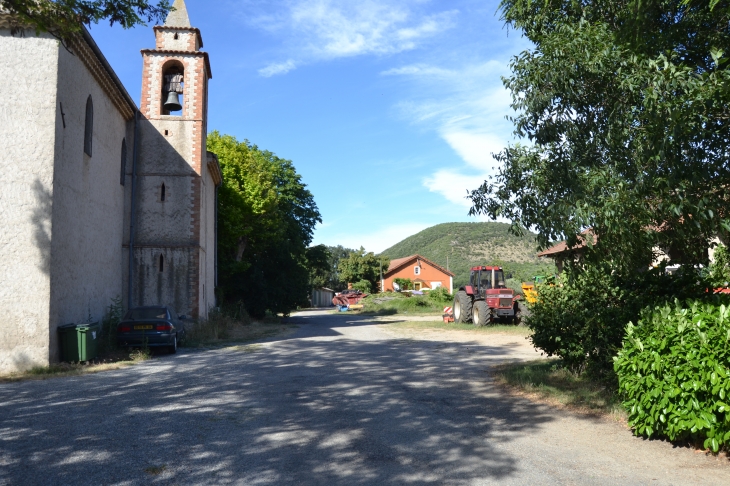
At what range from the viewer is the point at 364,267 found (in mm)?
74000

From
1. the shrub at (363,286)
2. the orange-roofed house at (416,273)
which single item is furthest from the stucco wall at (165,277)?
the orange-roofed house at (416,273)

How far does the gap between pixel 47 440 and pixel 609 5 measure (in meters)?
7.89

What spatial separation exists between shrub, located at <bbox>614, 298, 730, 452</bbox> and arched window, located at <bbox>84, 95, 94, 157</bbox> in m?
13.9

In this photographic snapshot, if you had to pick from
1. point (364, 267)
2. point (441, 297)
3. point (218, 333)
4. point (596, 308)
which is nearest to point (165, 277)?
point (218, 333)

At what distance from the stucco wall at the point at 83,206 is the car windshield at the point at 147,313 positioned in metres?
1.11

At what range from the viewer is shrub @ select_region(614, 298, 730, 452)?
5117 millimetres

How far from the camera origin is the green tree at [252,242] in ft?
98.9

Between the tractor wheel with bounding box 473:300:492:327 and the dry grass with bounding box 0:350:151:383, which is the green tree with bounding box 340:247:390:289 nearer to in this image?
the tractor wheel with bounding box 473:300:492:327

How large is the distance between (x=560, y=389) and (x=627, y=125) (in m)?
4.25

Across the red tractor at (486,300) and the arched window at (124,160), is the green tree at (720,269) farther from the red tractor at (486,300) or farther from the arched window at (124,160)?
the arched window at (124,160)

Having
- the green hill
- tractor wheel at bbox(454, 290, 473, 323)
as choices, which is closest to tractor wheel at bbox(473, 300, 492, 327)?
tractor wheel at bbox(454, 290, 473, 323)

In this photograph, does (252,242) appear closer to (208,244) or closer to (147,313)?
(208,244)

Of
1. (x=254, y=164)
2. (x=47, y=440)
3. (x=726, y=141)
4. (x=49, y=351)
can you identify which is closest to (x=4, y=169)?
(x=49, y=351)

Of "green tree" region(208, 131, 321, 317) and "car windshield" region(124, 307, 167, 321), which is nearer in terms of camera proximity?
"car windshield" region(124, 307, 167, 321)
